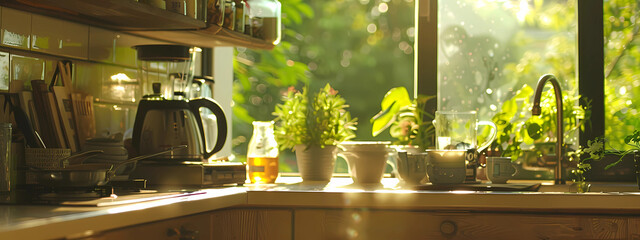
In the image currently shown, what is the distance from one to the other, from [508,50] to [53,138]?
164 cm

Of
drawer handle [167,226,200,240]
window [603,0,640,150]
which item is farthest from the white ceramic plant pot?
window [603,0,640,150]

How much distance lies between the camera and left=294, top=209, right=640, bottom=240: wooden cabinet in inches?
71.4

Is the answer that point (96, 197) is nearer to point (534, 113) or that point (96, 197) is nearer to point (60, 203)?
point (60, 203)

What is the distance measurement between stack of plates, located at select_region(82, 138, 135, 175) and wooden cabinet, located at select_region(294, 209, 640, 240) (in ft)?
1.70

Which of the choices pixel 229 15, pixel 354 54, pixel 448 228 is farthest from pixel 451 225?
pixel 354 54

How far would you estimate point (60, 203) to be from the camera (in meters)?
1.48

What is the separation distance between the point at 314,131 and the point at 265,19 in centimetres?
45

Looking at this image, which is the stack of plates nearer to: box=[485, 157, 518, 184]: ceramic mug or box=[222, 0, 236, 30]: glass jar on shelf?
box=[222, 0, 236, 30]: glass jar on shelf

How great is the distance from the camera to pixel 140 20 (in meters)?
2.15

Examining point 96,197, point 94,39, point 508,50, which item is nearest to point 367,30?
point 508,50

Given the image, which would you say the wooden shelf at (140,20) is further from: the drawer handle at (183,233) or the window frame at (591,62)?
the window frame at (591,62)

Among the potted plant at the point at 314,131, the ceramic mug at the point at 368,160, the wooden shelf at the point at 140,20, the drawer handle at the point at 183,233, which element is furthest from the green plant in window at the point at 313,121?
the drawer handle at the point at 183,233

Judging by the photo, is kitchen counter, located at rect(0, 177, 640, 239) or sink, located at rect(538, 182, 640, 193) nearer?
kitchen counter, located at rect(0, 177, 640, 239)

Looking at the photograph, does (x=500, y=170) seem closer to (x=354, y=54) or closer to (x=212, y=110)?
(x=212, y=110)
